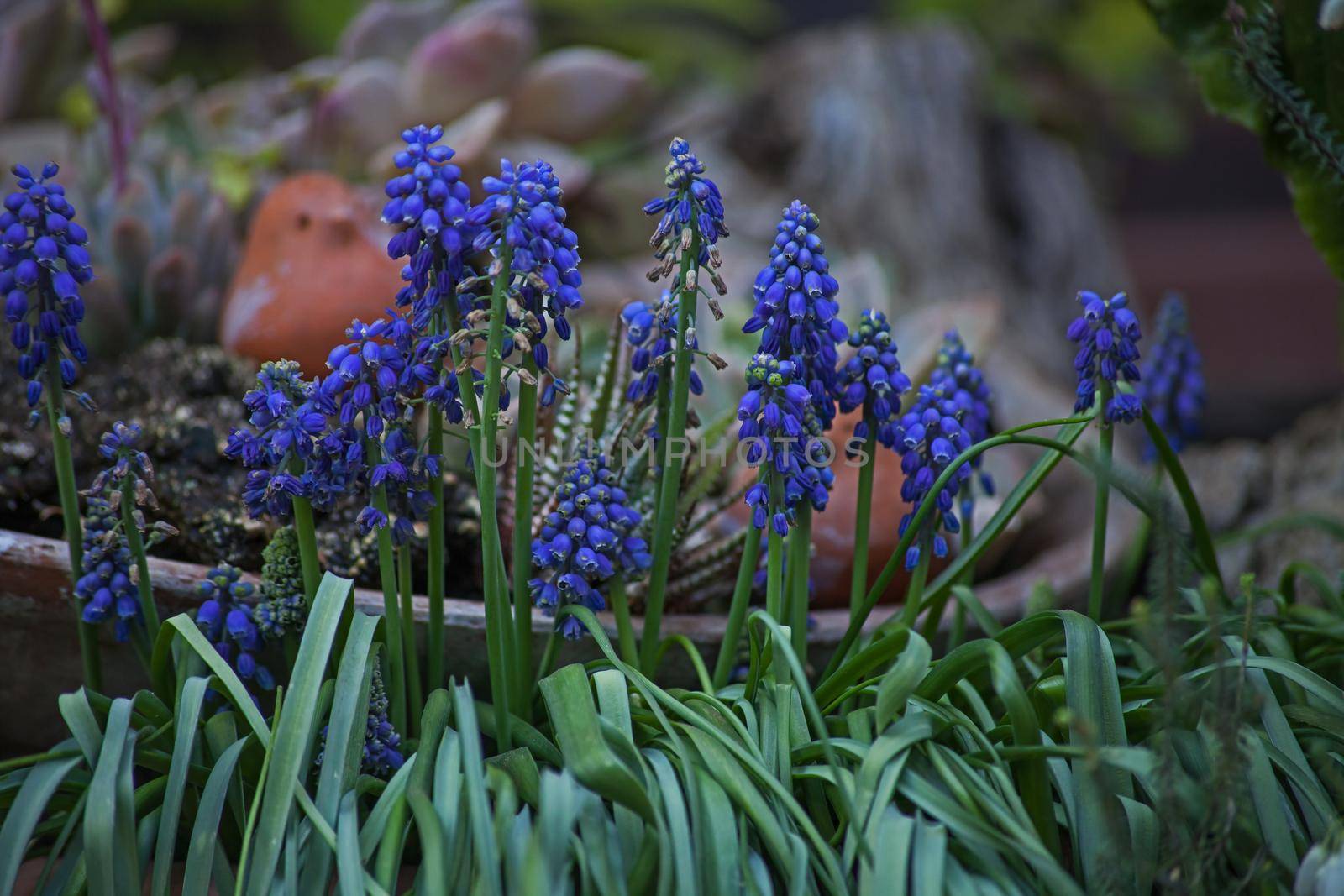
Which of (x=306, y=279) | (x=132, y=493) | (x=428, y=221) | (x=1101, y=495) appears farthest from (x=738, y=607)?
(x=306, y=279)

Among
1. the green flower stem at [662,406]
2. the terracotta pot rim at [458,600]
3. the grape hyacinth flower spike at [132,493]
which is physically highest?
the green flower stem at [662,406]

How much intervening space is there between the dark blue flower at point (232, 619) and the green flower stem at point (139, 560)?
43 mm

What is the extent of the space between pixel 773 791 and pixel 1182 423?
885mm

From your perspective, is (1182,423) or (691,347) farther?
(1182,423)

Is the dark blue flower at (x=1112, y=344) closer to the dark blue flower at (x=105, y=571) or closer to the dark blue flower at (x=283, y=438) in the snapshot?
the dark blue flower at (x=283, y=438)

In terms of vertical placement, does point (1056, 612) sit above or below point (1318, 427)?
below

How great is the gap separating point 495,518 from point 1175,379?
98cm

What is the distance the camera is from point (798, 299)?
2.99 feet

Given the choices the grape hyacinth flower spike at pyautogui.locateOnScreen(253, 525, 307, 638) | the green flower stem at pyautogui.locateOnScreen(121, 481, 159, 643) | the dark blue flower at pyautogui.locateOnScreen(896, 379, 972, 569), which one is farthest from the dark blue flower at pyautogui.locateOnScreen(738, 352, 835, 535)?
the green flower stem at pyautogui.locateOnScreen(121, 481, 159, 643)

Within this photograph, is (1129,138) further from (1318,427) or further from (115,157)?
(115,157)

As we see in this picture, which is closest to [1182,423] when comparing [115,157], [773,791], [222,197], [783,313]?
[783,313]

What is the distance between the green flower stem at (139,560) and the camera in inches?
36.9

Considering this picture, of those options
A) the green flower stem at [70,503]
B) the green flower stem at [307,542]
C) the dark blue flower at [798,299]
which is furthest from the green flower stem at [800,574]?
the green flower stem at [70,503]

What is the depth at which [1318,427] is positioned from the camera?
2.01 meters
